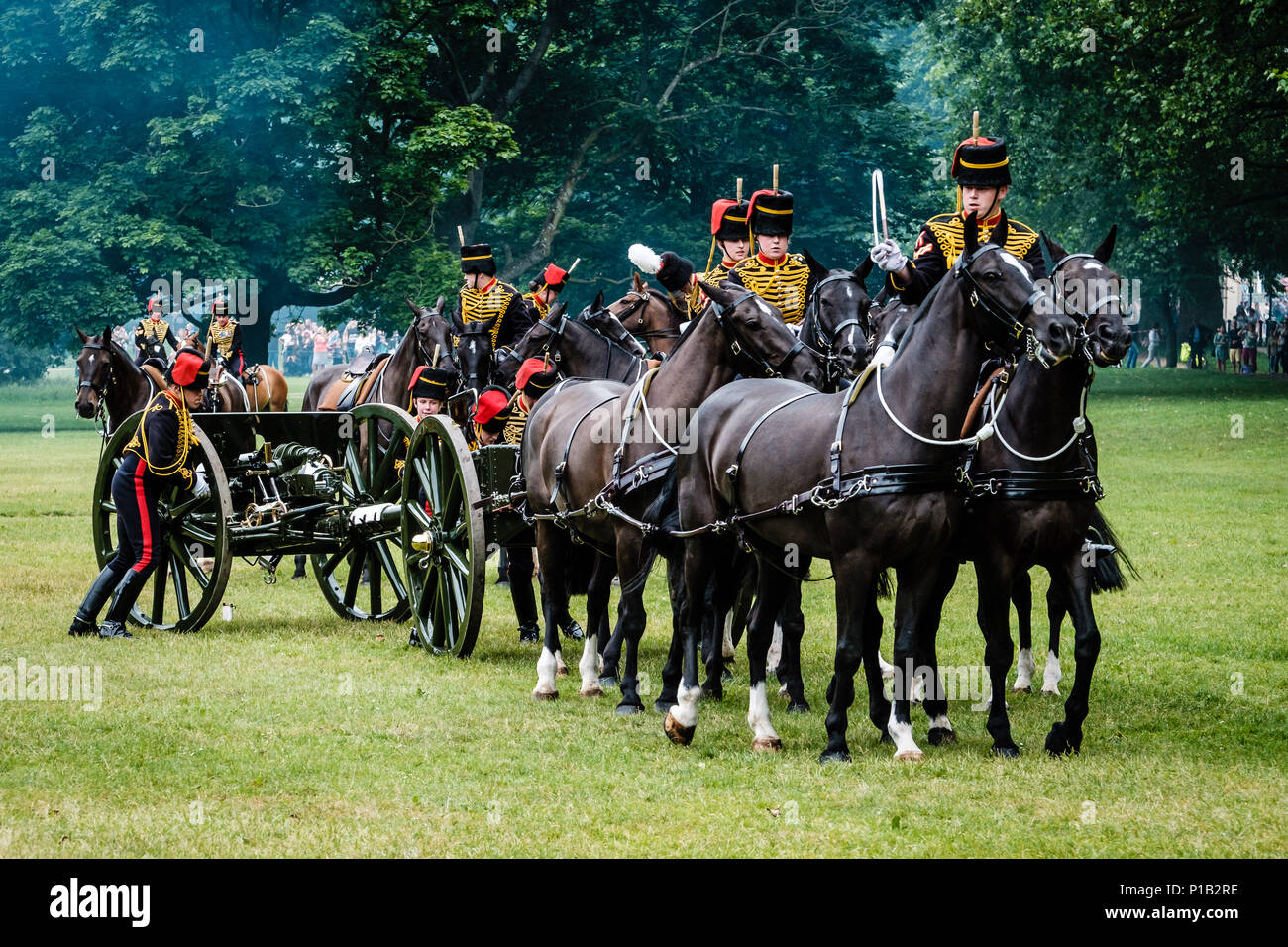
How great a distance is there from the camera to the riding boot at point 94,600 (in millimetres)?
12203

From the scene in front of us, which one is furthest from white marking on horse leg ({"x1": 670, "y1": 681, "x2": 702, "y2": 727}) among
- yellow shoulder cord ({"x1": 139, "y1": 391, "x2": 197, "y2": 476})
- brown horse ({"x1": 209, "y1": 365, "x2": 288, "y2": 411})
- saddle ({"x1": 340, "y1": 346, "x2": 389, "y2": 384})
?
brown horse ({"x1": 209, "y1": 365, "x2": 288, "y2": 411})

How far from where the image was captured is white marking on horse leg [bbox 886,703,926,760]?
8.12 m

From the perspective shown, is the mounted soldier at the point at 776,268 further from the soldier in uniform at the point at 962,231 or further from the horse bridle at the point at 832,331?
the soldier in uniform at the point at 962,231

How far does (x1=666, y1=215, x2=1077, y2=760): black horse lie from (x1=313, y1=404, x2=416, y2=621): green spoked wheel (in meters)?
4.13

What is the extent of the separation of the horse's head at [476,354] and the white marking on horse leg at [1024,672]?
5.62 meters

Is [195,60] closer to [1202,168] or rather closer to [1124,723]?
[1202,168]

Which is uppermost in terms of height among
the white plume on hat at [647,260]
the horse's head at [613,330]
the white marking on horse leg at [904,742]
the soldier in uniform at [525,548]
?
the white plume on hat at [647,260]

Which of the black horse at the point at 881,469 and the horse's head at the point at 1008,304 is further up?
the horse's head at the point at 1008,304

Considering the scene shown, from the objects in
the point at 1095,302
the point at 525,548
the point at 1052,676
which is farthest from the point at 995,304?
the point at 525,548

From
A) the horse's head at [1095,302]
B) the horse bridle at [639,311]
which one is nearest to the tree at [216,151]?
the horse bridle at [639,311]

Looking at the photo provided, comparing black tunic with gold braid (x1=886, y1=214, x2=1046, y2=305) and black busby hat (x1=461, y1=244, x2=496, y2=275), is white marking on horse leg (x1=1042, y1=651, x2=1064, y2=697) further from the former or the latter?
black busby hat (x1=461, y1=244, x2=496, y2=275)

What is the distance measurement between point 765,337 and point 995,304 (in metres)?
1.57

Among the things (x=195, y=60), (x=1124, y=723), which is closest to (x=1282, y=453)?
(x=1124, y=723)

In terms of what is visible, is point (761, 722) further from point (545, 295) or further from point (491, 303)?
point (545, 295)
